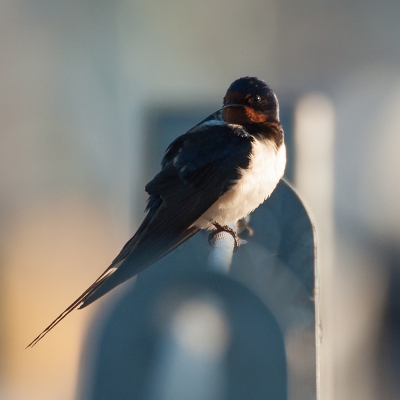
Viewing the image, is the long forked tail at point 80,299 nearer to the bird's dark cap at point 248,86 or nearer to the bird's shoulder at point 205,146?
the bird's shoulder at point 205,146

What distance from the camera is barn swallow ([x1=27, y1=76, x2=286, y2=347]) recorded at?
35.8 inches

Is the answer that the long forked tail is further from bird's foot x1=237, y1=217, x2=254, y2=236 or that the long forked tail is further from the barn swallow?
bird's foot x1=237, y1=217, x2=254, y2=236

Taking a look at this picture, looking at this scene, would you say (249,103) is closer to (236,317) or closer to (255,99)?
(255,99)

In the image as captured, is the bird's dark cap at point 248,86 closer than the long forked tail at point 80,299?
No

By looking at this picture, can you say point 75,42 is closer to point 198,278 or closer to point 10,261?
point 10,261

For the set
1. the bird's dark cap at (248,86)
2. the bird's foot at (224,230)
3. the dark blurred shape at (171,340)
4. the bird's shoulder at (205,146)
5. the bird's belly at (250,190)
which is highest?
the bird's dark cap at (248,86)

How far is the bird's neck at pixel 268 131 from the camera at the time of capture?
3.29 feet

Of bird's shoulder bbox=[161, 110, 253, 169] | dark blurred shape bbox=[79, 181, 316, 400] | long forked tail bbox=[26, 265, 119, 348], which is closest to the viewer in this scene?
long forked tail bbox=[26, 265, 119, 348]

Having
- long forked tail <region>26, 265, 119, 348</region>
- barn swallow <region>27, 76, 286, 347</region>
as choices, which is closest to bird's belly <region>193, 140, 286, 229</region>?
barn swallow <region>27, 76, 286, 347</region>

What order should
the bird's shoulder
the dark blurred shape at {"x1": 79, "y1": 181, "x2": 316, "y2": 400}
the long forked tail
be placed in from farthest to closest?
the bird's shoulder → the dark blurred shape at {"x1": 79, "y1": 181, "x2": 316, "y2": 400} → the long forked tail

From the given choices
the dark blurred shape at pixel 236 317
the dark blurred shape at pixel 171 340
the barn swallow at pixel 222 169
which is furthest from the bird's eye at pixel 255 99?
the dark blurred shape at pixel 171 340

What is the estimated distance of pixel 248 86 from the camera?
99 centimetres

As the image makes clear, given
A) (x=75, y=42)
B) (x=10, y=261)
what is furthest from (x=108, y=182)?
(x=75, y=42)

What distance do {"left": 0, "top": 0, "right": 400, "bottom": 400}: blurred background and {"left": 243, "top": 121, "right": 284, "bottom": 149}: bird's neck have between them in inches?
3.4
